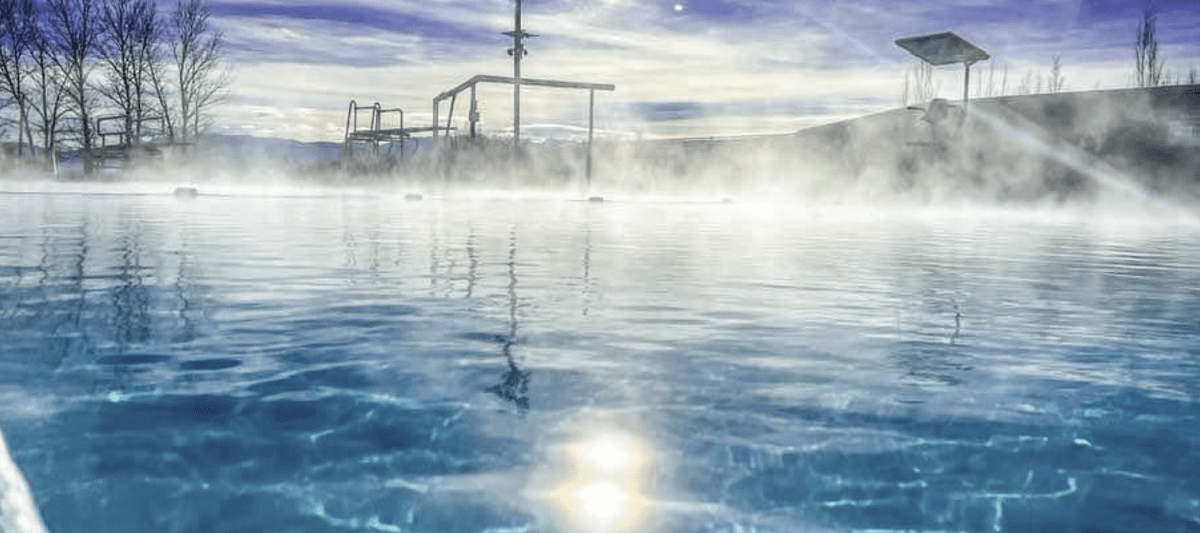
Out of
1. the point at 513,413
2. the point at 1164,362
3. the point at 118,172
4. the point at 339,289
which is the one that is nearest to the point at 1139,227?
the point at 1164,362

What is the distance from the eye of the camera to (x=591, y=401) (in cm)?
384

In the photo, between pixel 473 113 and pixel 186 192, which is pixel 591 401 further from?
pixel 186 192

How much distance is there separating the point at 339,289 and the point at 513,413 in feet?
12.0

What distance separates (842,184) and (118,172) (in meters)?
24.1

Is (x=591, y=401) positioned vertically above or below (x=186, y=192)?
below

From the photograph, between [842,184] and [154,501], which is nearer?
[154,501]

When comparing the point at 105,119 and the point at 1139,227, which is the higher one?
the point at 105,119

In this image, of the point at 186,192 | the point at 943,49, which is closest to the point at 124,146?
the point at 186,192

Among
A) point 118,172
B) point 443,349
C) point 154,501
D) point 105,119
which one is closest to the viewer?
point 154,501

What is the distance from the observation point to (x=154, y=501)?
9.23ft

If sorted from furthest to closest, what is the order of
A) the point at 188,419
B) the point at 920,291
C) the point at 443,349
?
the point at 920,291 → the point at 443,349 → the point at 188,419

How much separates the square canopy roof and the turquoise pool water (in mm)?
13898

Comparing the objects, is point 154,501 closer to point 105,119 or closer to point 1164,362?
point 1164,362

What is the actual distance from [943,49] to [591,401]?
20387mm
